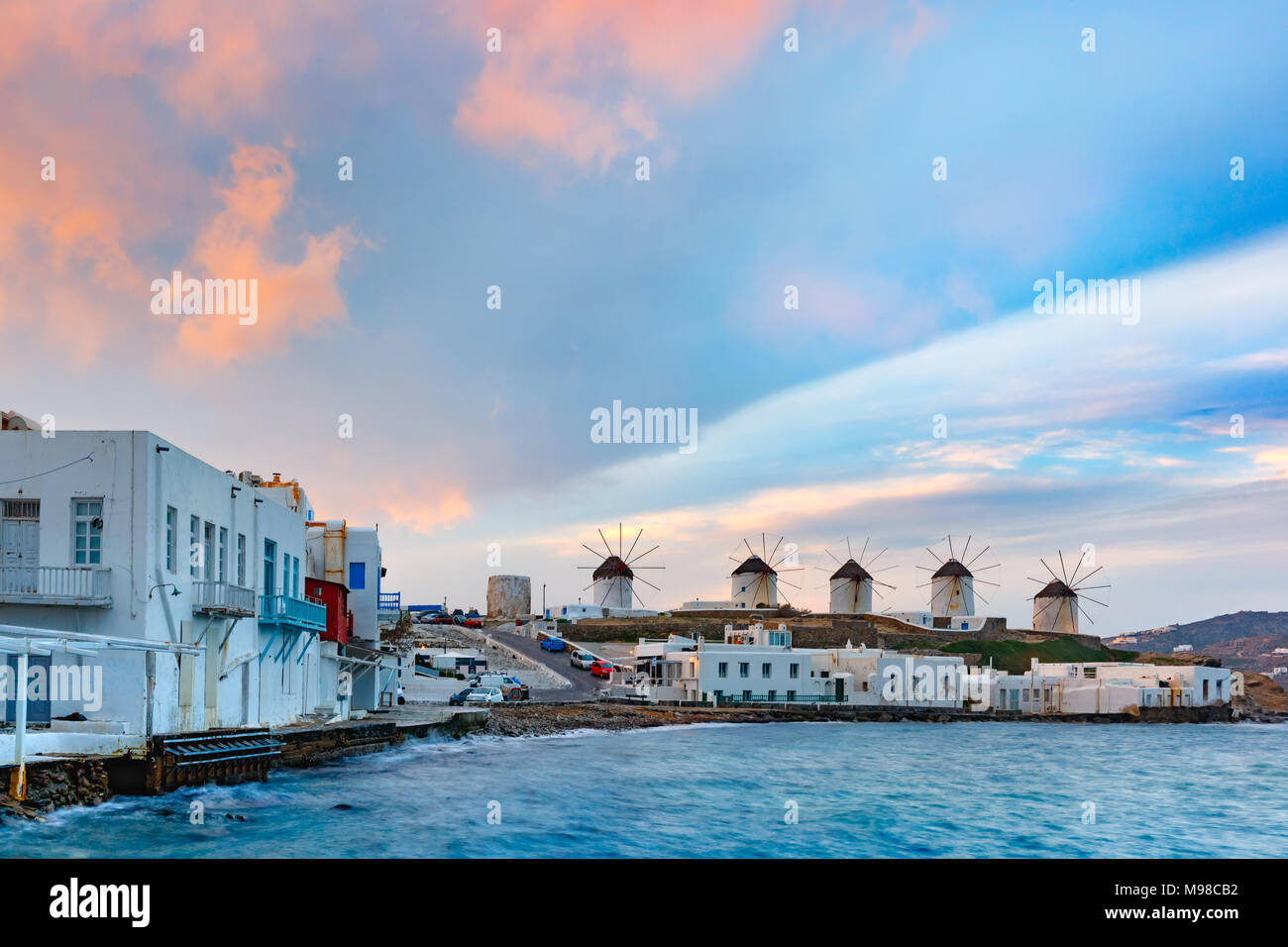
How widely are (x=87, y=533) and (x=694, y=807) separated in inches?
688

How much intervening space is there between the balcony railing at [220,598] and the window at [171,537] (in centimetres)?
158

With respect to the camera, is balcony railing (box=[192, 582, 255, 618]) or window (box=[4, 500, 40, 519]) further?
balcony railing (box=[192, 582, 255, 618])

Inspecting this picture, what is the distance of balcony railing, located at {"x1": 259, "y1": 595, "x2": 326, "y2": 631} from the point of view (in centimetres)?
3653

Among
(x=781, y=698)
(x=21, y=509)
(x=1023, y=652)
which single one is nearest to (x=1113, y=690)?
(x=1023, y=652)

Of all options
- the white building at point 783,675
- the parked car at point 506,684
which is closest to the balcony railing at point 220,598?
the parked car at point 506,684

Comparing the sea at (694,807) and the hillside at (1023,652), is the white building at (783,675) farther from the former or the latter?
the hillside at (1023,652)

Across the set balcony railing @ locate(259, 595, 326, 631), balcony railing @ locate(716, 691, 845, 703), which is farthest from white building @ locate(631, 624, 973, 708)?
balcony railing @ locate(259, 595, 326, 631)

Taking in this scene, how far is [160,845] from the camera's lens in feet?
63.6

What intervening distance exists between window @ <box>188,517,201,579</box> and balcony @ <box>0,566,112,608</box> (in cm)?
358

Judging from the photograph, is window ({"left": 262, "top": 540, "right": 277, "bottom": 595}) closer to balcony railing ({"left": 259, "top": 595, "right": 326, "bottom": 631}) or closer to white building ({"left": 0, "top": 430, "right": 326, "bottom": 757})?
balcony railing ({"left": 259, "top": 595, "right": 326, "bottom": 631})

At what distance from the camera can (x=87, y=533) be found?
2755 cm

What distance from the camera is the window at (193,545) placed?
100 feet

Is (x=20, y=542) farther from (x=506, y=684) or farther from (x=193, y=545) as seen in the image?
(x=506, y=684)
